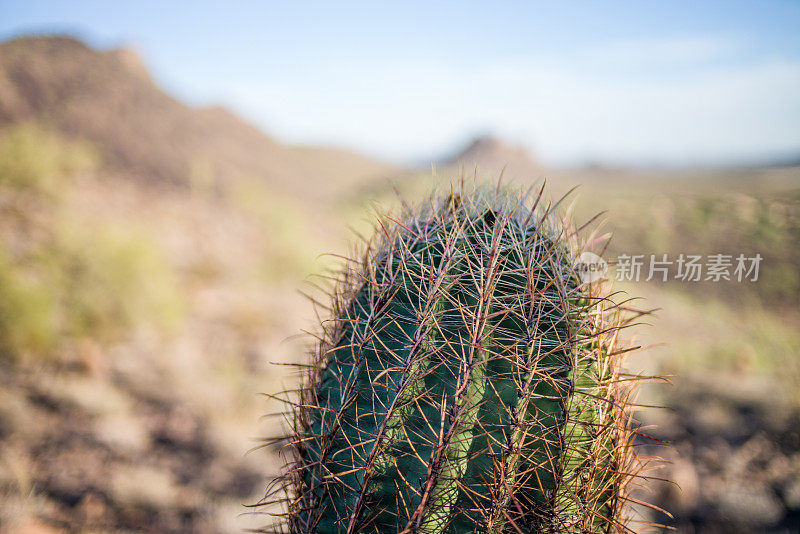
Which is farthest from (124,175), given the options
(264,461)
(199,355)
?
(264,461)

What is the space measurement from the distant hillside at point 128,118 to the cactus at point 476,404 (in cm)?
2660

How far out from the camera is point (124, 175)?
78.3 ft

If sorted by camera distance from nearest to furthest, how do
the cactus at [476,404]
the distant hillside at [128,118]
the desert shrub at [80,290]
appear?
the cactus at [476,404] → the desert shrub at [80,290] → the distant hillside at [128,118]

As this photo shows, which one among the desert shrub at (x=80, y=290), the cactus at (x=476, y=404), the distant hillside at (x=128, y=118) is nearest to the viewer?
the cactus at (x=476, y=404)

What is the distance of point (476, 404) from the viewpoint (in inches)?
53.7

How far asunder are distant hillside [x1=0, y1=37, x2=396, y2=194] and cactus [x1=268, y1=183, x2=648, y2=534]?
26.6 meters

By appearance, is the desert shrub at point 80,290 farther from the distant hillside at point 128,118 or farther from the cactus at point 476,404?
the distant hillside at point 128,118

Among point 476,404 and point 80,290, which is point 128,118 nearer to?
point 80,290

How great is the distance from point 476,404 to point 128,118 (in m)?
36.2

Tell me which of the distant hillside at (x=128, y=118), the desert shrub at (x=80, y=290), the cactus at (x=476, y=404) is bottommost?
the cactus at (x=476, y=404)

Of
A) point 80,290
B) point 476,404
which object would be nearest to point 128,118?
point 80,290

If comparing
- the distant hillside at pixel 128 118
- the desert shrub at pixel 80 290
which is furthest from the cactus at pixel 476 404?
the distant hillside at pixel 128 118

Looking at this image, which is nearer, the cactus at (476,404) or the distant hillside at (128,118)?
the cactus at (476,404)

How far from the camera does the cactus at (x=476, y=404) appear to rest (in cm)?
135
